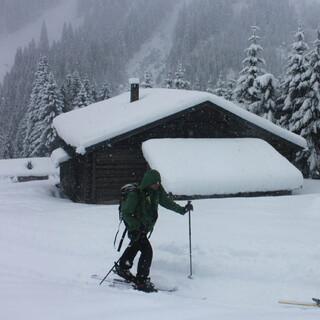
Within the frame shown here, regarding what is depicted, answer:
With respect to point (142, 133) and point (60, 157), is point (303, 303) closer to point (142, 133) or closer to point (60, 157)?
point (142, 133)

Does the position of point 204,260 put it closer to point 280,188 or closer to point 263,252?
point 263,252

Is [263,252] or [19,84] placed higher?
[19,84]

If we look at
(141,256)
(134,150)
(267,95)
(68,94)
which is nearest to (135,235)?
(141,256)

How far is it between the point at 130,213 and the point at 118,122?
522 inches

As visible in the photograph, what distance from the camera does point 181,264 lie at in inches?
346

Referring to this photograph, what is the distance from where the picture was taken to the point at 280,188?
1834 cm

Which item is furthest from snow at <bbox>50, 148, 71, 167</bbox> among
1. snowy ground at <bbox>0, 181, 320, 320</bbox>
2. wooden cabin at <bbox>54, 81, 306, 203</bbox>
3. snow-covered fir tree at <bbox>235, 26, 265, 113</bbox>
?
snow-covered fir tree at <bbox>235, 26, 265, 113</bbox>

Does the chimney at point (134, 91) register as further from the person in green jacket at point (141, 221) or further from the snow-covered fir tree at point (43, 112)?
the snow-covered fir tree at point (43, 112)

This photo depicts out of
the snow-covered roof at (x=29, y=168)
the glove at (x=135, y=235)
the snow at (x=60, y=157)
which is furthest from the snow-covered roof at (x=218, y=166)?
the snow-covered roof at (x=29, y=168)

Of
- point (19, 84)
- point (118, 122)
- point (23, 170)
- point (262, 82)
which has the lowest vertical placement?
point (23, 170)

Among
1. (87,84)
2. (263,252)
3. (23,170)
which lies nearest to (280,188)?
(263,252)

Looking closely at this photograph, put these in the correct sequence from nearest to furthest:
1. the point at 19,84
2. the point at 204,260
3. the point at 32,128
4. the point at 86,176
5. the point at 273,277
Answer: the point at 273,277 → the point at 204,260 → the point at 86,176 → the point at 32,128 → the point at 19,84

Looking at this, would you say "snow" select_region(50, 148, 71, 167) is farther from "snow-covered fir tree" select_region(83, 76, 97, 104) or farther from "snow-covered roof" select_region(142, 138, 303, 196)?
"snow-covered fir tree" select_region(83, 76, 97, 104)

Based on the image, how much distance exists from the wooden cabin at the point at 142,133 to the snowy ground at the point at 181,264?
5934mm
